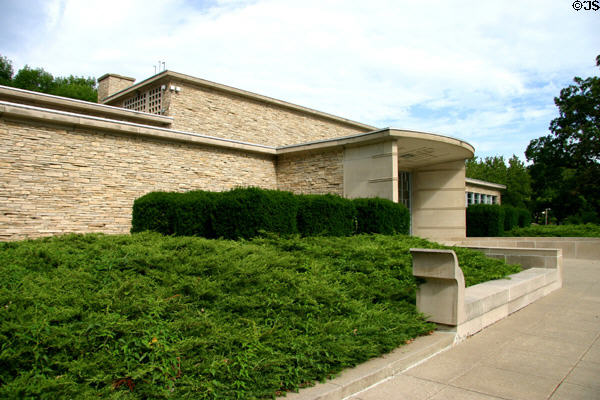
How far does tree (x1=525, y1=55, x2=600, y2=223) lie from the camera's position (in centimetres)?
3434

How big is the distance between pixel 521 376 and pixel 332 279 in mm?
2557

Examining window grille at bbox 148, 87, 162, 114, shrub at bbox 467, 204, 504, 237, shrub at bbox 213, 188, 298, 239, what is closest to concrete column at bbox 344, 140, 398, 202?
shrub at bbox 213, 188, 298, 239

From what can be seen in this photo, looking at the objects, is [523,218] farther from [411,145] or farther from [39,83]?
[39,83]

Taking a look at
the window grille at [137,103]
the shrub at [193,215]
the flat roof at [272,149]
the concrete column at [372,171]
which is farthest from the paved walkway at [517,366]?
the window grille at [137,103]

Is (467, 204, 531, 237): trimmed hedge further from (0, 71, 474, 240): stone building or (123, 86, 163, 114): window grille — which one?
(123, 86, 163, 114): window grille

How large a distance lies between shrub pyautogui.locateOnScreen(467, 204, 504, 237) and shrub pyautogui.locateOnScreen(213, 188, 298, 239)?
49.8 ft

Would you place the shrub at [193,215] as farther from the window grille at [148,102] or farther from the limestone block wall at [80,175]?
the window grille at [148,102]

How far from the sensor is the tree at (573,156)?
3434 cm

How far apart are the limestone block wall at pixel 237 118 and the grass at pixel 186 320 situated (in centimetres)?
1209

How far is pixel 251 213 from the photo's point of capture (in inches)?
354

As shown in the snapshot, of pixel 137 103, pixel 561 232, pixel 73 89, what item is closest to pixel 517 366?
pixel 561 232

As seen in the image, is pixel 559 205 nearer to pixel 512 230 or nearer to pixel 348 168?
pixel 512 230

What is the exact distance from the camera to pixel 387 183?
14008 mm

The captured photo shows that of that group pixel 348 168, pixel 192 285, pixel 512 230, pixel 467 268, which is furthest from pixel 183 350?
pixel 512 230
